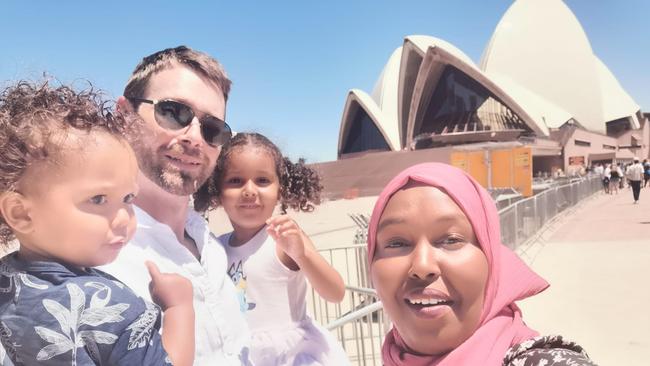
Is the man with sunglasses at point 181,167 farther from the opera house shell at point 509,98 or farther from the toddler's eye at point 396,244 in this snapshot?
the opera house shell at point 509,98

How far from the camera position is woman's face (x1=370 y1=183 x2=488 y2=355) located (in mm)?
1083

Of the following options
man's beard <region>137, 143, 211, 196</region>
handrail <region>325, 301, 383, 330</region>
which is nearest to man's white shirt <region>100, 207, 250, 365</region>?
man's beard <region>137, 143, 211, 196</region>

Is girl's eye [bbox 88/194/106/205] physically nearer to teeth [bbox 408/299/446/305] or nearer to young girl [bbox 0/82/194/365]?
young girl [bbox 0/82/194/365]

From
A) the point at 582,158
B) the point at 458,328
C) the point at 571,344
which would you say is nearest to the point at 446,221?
the point at 458,328

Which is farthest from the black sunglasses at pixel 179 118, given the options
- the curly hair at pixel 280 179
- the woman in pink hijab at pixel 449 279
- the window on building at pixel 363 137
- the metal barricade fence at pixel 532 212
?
the window on building at pixel 363 137

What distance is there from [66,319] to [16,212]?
239 millimetres

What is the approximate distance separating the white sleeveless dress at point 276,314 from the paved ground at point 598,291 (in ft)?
9.96

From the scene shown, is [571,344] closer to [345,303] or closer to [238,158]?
[238,158]

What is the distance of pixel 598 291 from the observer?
5293mm

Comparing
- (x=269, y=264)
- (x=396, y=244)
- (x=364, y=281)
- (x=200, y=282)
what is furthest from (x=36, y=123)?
(x=364, y=281)

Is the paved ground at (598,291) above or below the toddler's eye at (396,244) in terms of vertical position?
below

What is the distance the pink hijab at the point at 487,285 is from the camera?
3.46 ft

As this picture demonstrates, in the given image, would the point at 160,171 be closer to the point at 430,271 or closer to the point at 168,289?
the point at 168,289

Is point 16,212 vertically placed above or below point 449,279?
above
